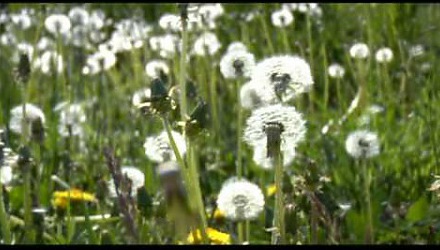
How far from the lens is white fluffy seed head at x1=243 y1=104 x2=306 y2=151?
3.36 ft

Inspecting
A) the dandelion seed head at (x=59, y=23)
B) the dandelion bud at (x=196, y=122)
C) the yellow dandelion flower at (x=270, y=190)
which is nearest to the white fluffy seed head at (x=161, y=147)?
the dandelion bud at (x=196, y=122)

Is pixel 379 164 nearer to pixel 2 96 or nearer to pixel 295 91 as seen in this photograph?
pixel 295 91

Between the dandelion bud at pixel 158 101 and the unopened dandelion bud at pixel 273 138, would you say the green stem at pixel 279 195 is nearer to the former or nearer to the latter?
the unopened dandelion bud at pixel 273 138

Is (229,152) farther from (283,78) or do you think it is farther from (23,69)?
(283,78)

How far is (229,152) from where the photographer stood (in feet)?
7.72

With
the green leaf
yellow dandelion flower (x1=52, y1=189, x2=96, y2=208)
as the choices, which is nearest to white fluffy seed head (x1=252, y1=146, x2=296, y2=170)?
the green leaf

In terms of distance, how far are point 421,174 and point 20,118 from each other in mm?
856

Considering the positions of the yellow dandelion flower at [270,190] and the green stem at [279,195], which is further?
the yellow dandelion flower at [270,190]

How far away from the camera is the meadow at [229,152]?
3.62 feet

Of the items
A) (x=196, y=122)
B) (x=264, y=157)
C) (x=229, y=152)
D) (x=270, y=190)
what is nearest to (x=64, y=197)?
(x=270, y=190)

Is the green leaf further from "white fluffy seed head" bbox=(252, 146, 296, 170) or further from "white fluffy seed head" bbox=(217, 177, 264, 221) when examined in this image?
"white fluffy seed head" bbox=(217, 177, 264, 221)

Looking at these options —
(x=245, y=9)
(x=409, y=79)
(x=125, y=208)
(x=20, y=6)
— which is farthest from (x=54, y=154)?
(x=20, y=6)

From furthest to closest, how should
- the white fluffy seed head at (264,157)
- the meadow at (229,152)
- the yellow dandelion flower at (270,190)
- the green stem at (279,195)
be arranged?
the yellow dandelion flower at (270,190) < the white fluffy seed head at (264,157) < the meadow at (229,152) < the green stem at (279,195)

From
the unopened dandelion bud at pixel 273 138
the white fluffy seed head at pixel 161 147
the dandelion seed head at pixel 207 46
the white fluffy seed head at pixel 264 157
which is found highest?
the dandelion seed head at pixel 207 46
